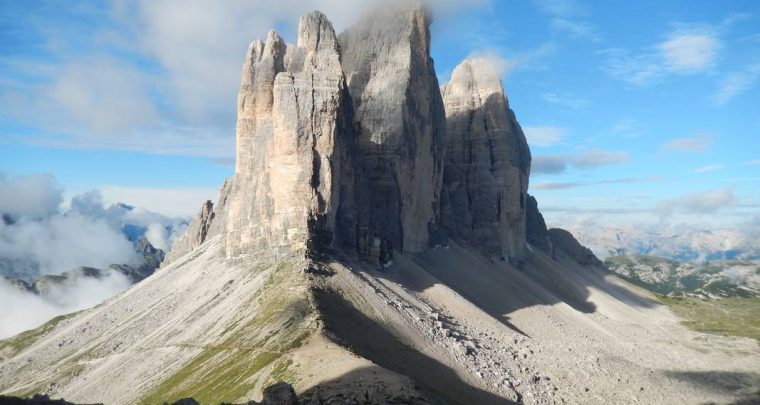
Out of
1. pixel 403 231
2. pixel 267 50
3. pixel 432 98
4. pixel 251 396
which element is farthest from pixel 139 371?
pixel 432 98

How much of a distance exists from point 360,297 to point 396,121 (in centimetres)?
4150

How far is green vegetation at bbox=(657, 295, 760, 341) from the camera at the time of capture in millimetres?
137875

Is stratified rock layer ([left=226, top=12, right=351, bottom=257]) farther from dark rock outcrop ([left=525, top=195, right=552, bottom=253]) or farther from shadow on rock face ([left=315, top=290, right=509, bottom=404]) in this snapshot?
dark rock outcrop ([left=525, top=195, right=552, bottom=253])

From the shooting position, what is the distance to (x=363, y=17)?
111m

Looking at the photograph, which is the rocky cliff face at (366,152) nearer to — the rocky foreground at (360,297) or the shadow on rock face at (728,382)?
the rocky foreground at (360,297)

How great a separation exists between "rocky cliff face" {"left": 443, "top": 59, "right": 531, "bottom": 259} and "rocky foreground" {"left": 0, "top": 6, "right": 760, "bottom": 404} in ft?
2.40

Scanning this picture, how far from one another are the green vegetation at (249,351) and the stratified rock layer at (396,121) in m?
28.0

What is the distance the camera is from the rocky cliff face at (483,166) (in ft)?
430

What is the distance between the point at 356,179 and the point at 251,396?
47041mm

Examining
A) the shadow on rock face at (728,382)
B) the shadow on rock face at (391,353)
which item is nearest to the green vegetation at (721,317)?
the shadow on rock face at (728,382)

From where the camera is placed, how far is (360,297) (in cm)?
6675

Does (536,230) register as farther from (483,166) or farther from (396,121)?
(396,121)

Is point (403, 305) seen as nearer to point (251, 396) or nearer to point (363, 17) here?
point (251, 396)

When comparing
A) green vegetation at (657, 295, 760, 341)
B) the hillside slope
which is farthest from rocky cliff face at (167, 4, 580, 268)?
green vegetation at (657, 295, 760, 341)
